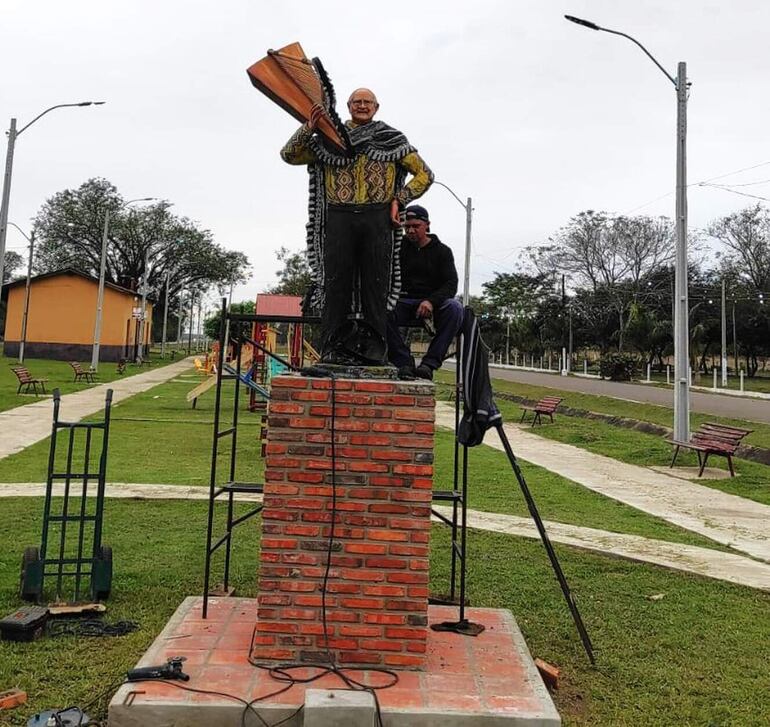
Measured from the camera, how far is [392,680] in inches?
139

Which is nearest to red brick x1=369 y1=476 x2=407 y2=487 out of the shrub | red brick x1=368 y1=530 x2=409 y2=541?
red brick x1=368 y1=530 x2=409 y2=541

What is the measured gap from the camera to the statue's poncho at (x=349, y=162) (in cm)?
405

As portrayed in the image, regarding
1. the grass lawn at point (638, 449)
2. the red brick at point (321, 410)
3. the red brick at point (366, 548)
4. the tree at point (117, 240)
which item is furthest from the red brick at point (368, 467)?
the tree at point (117, 240)

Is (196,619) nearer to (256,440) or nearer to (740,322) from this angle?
(256,440)

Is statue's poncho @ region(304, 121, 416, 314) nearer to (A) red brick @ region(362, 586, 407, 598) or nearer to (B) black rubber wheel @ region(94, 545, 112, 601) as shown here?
(A) red brick @ region(362, 586, 407, 598)

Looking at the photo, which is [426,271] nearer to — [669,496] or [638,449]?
[669,496]

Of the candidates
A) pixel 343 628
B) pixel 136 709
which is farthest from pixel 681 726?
pixel 136 709

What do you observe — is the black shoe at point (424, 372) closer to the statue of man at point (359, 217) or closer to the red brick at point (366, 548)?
the statue of man at point (359, 217)

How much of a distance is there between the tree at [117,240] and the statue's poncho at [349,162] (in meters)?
49.2

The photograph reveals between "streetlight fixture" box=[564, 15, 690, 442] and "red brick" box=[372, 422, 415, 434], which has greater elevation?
"streetlight fixture" box=[564, 15, 690, 442]

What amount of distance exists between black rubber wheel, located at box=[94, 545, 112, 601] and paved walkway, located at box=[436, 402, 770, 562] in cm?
573

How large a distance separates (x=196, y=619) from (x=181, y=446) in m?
9.41

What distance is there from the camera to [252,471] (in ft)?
35.3

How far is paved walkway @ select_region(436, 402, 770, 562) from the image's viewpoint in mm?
7887
